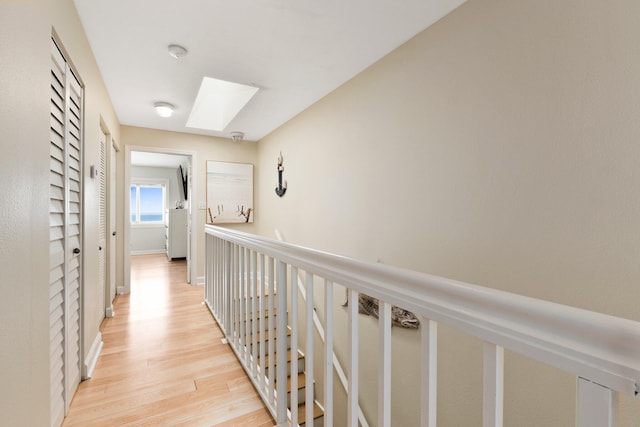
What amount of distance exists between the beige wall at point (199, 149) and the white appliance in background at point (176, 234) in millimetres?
2506

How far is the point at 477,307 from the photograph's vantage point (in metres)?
0.54

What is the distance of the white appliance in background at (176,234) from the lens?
634cm

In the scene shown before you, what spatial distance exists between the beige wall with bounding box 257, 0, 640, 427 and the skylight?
1.19 metres

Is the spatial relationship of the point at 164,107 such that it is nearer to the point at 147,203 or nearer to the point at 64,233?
the point at 64,233

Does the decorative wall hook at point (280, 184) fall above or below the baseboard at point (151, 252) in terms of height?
above

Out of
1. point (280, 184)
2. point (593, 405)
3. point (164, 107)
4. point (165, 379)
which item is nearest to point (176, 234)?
point (280, 184)

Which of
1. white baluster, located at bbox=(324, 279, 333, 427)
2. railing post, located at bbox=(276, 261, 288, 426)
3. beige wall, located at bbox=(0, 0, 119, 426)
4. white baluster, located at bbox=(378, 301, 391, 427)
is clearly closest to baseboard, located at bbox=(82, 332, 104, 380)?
beige wall, located at bbox=(0, 0, 119, 426)

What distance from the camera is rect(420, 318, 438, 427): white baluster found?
2.08 ft

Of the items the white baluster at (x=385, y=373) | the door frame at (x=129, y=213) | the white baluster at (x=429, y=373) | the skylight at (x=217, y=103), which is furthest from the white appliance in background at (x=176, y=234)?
the white baluster at (x=429, y=373)

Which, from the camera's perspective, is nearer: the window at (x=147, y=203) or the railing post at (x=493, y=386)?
the railing post at (x=493, y=386)

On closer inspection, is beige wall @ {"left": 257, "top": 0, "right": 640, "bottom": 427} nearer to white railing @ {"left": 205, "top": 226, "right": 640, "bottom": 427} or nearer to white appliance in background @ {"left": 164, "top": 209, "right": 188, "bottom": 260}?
white railing @ {"left": 205, "top": 226, "right": 640, "bottom": 427}

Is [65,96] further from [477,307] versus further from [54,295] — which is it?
[477,307]

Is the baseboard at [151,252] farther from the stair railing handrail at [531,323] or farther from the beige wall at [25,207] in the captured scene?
the stair railing handrail at [531,323]

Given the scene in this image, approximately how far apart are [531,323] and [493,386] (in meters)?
0.15
